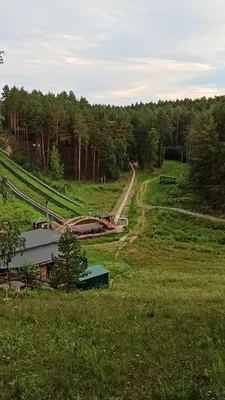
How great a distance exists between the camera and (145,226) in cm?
5066

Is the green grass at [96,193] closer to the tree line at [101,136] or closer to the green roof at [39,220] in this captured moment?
the tree line at [101,136]

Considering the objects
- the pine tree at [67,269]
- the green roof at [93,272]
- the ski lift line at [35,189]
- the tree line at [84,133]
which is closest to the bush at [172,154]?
the tree line at [84,133]

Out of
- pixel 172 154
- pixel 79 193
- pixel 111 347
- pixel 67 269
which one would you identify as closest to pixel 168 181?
pixel 79 193

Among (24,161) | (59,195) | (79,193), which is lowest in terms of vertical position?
(79,193)

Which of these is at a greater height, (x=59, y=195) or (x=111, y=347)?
(x=111, y=347)

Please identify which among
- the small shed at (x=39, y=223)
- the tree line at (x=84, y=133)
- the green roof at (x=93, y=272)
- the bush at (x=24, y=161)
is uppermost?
the tree line at (x=84, y=133)

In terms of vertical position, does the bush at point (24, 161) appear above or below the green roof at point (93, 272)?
above

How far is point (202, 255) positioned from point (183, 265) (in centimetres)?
422

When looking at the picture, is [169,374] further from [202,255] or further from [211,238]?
[211,238]

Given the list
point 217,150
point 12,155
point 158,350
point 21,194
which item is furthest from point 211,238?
point 12,155

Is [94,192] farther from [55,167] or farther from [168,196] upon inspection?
[168,196]

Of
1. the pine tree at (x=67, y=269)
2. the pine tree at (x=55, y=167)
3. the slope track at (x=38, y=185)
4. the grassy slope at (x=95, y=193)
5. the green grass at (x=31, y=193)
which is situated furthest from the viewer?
the pine tree at (x=55, y=167)

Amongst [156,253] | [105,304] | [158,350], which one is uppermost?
[158,350]

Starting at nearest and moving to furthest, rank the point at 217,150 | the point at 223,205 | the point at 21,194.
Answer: the point at 223,205
the point at 217,150
the point at 21,194
